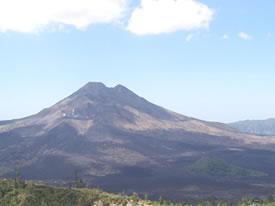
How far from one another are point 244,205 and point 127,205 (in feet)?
88.6

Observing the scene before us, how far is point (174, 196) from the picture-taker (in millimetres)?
197875

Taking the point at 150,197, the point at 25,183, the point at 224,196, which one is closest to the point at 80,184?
the point at 25,183

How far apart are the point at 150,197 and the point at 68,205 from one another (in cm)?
9566

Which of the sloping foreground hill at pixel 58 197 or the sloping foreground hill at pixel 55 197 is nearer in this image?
the sloping foreground hill at pixel 58 197

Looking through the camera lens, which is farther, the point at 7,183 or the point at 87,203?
the point at 7,183

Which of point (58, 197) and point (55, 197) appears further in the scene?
point (58, 197)

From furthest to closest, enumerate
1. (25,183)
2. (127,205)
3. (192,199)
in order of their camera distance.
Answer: (192,199)
(25,183)
(127,205)

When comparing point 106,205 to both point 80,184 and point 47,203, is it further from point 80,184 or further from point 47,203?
point 80,184

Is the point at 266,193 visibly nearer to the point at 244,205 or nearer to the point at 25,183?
the point at 244,205

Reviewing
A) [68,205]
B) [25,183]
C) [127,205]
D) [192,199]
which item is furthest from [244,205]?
[192,199]

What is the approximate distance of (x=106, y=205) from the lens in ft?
324

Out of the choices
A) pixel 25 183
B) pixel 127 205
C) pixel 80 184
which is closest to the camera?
pixel 127 205

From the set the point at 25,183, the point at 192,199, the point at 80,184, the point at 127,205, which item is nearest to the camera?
the point at 127,205

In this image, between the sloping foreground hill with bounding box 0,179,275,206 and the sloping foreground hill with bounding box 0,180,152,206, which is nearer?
the sloping foreground hill with bounding box 0,179,275,206
